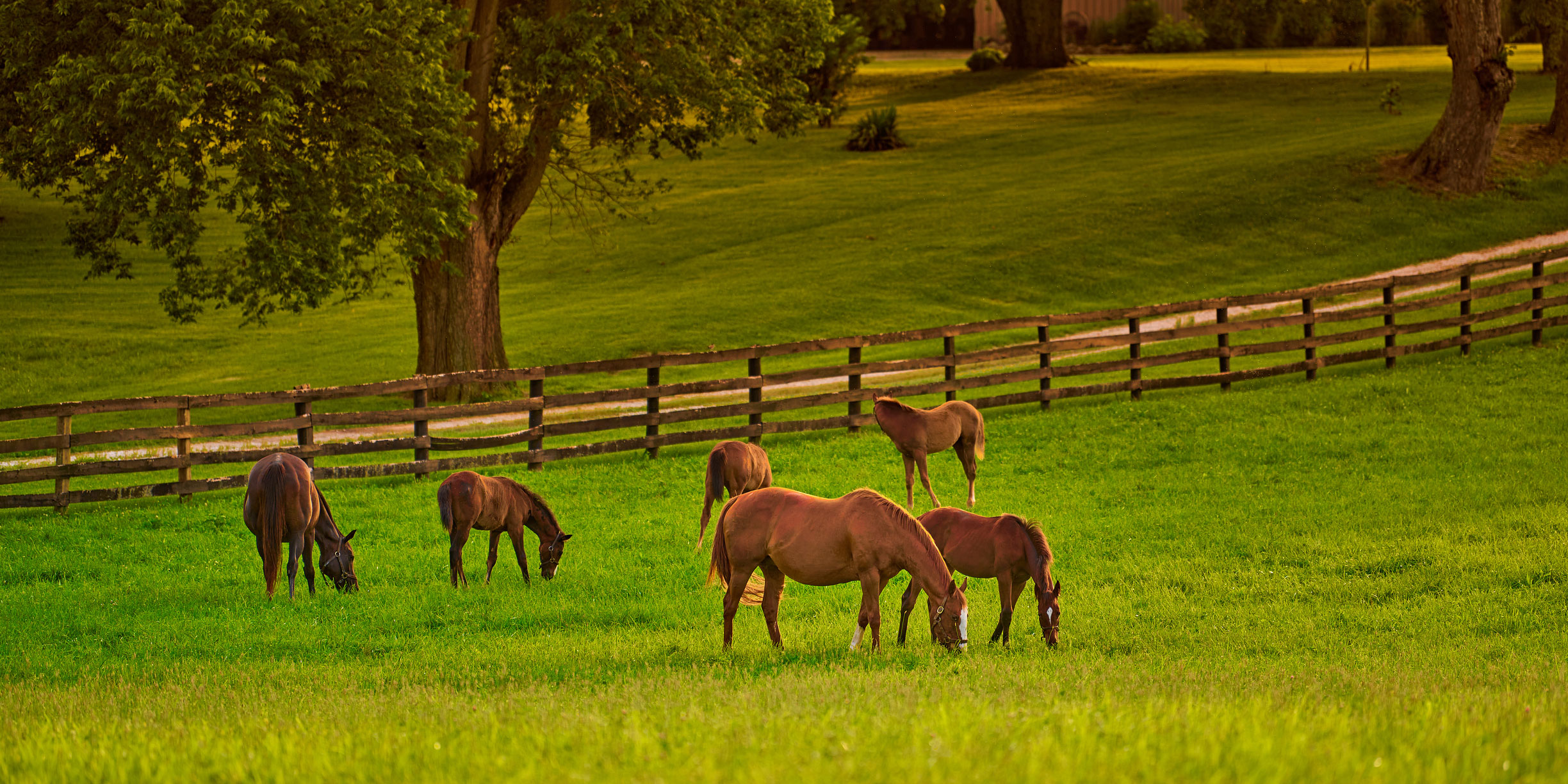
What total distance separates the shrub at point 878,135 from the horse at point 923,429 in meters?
40.1

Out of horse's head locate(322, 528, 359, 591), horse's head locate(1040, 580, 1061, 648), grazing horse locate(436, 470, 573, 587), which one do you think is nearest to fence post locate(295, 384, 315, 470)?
horse's head locate(322, 528, 359, 591)

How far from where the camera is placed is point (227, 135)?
19500 millimetres

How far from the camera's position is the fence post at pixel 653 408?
1912cm

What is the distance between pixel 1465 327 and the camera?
22.9 meters

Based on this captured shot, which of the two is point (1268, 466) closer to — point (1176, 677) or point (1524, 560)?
point (1524, 560)

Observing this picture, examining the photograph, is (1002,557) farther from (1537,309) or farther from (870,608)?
(1537,309)

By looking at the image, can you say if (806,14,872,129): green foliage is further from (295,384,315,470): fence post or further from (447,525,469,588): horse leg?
(447,525,469,588): horse leg

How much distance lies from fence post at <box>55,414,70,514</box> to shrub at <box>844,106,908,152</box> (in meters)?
40.9

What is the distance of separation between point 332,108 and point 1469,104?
3050 cm

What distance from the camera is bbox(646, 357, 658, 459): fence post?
62.7 ft

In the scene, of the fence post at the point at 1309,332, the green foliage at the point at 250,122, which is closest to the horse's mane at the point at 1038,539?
the green foliage at the point at 250,122

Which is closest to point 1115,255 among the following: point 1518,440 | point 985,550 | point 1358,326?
point 1358,326

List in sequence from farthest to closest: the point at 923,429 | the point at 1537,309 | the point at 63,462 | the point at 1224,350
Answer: the point at 1537,309 < the point at 1224,350 < the point at 63,462 < the point at 923,429

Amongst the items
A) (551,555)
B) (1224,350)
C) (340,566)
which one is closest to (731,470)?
(551,555)
